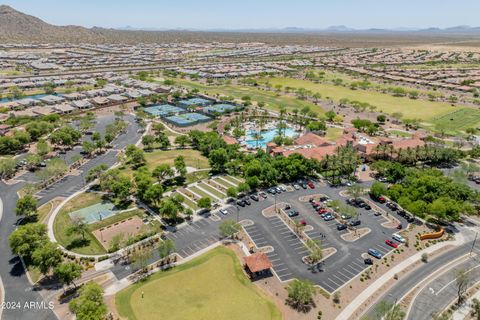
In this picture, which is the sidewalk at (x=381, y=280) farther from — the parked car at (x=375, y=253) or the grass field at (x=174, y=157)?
the grass field at (x=174, y=157)

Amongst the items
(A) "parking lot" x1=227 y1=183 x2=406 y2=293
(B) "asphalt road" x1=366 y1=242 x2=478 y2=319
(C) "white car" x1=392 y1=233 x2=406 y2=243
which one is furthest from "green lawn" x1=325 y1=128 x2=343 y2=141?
(B) "asphalt road" x1=366 y1=242 x2=478 y2=319

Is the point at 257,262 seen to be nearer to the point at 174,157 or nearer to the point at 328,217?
the point at 328,217

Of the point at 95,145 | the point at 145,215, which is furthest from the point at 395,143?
the point at 95,145

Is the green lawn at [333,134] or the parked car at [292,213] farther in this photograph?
the green lawn at [333,134]

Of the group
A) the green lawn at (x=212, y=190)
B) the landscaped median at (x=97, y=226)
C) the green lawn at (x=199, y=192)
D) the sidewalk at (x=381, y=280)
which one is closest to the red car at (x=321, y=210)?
the sidewalk at (x=381, y=280)

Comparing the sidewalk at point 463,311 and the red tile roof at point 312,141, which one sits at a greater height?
the red tile roof at point 312,141

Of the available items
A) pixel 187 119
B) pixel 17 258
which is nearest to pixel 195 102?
pixel 187 119
